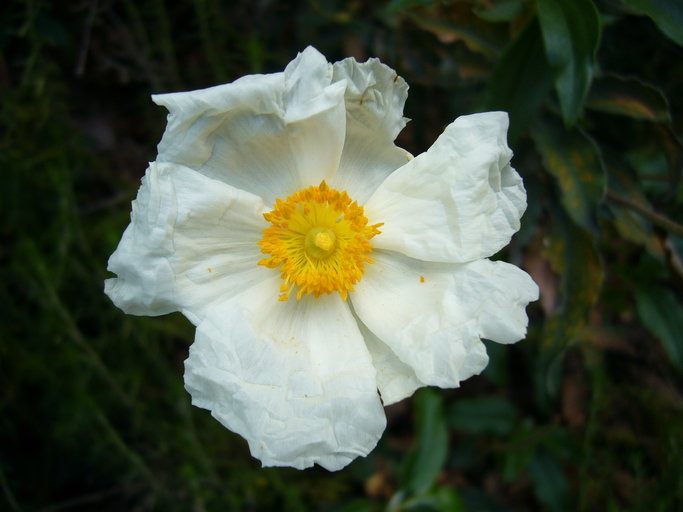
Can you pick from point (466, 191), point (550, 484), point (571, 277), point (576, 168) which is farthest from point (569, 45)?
point (550, 484)

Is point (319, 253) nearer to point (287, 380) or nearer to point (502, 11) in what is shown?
point (287, 380)

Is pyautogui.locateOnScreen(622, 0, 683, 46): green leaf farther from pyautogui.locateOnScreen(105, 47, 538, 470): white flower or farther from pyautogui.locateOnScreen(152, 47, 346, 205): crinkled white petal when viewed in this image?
pyautogui.locateOnScreen(152, 47, 346, 205): crinkled white petal

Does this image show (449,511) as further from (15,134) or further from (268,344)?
(15,134)

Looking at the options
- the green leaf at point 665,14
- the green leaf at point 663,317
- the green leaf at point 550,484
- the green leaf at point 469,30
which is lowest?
the green leaf at point 550,484

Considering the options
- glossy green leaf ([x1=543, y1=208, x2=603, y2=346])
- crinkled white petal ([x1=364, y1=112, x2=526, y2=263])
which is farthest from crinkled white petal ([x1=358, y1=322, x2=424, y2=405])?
glossy green leaf ([x1=543, y1=208, x2=603, y2=346])

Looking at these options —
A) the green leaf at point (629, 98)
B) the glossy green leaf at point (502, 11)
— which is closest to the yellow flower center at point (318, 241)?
the glossy green leaf at point (502, 11)

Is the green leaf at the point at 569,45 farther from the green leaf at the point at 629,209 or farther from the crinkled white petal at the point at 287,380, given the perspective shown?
the crinkled white petal at the point at 287,380
